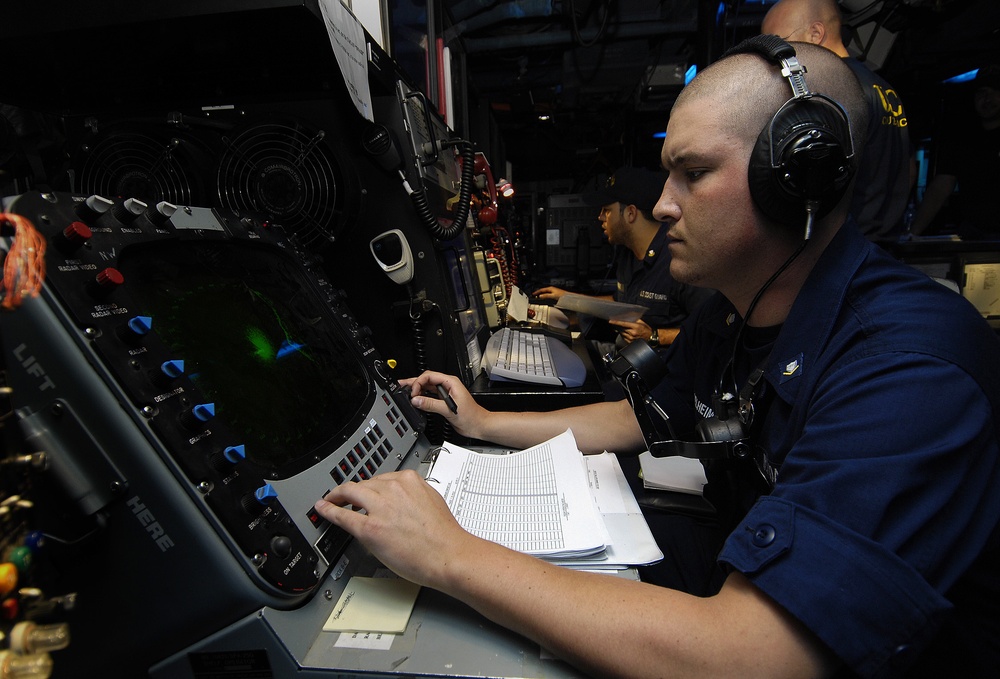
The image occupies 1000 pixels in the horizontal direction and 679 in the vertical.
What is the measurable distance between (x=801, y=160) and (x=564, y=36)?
323 centimetres

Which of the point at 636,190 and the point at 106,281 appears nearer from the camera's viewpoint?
the point at 106,281

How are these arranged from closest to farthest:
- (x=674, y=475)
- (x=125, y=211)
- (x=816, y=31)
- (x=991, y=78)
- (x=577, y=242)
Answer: (x=125, y=211), (x=674, y=475), (x=816, y=31), (x=991, y=78), (x=577, y=242)

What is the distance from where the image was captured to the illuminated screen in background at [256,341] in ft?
2.01

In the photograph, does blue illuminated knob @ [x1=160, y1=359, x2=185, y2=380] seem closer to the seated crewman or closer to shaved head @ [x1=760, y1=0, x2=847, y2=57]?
the seated crewman

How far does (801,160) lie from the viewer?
2.19ft

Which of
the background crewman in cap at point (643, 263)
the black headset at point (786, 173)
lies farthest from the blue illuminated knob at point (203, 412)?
the background crewman in cap at point (643, 263)

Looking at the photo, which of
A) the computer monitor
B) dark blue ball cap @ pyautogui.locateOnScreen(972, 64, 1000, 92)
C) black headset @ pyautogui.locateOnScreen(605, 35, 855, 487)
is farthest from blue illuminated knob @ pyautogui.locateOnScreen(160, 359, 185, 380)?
dark blue ball cap @ pyautogui.locateOnScreen(972, 64, 1000, 92)

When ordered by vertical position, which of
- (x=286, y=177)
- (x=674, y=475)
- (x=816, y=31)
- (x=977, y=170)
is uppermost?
(x=816, y=31)

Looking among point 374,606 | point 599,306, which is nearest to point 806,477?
point 374,606

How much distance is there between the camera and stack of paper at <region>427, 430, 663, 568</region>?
65 centimetres

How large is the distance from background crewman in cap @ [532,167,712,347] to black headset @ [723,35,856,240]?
1578 millimetres

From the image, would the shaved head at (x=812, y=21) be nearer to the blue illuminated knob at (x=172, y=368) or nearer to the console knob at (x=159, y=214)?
the console knob at (x=159, y=214)

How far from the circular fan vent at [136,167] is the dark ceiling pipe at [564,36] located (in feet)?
9.79

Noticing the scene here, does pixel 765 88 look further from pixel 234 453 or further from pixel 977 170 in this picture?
pixel 977 170
